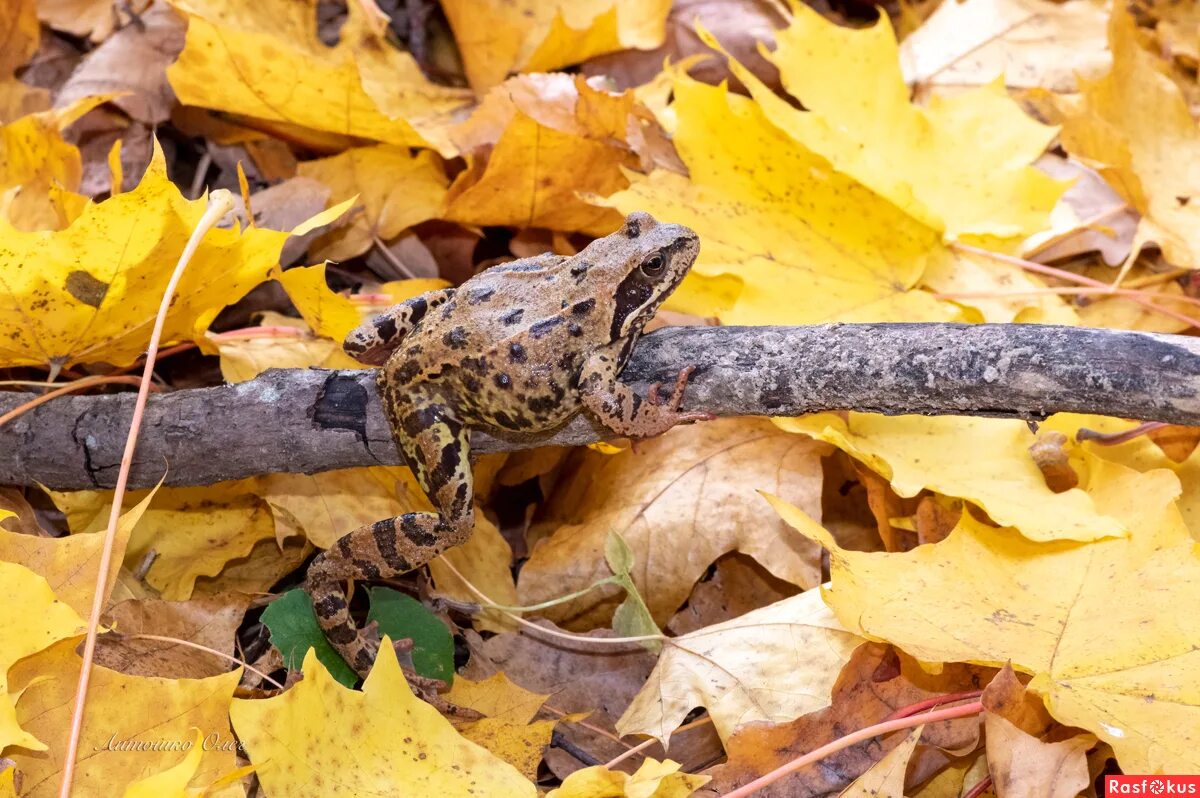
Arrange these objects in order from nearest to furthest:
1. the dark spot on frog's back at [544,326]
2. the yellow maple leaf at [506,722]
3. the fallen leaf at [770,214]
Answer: the yellow maple leaf at [506,722] < the dark spot on frog's back at [544,326] < the fallen leaf at [770,214]

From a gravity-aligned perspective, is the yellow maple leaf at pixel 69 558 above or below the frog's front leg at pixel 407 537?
above

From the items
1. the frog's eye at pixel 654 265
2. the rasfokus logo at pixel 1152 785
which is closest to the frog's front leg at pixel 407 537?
the frog's eye at pixel 654 265

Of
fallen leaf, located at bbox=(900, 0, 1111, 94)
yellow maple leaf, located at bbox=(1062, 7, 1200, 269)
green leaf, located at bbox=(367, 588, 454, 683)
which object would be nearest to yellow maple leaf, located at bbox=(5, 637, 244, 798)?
green leaf, located at bbox=(367, 588, 454, 683)

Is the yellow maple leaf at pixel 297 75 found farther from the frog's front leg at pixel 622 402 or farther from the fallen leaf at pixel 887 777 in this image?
the fallen leaf at pixel 887 777

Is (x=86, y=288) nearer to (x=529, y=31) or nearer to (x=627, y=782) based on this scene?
(x=627, y=782)

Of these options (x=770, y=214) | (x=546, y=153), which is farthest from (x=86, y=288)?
→ (x=770, y=214)

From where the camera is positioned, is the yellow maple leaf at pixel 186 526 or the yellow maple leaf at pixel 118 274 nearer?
the yellow maple leaf at pixel 118 274
